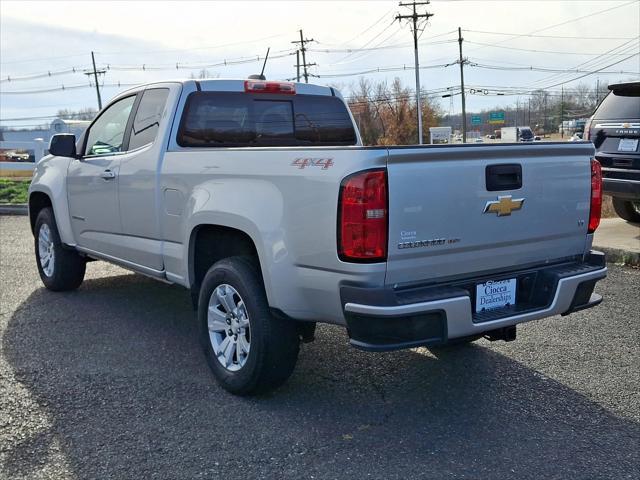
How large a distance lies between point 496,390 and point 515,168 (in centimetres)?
147

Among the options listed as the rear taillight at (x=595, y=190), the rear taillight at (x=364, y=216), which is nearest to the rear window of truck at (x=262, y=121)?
the rear taillight at (x=364, y=216)

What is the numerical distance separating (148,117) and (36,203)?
8.81 ft

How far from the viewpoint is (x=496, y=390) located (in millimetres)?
4254

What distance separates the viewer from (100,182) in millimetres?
5699

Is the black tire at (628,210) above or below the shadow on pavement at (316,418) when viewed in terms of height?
above

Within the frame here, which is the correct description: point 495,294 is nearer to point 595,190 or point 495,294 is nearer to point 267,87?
point 595,190

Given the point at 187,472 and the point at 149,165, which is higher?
the point at 149,165

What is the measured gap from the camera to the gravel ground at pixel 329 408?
3322 mm

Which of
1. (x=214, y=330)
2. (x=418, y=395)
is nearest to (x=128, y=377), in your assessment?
(x=214, y=330)

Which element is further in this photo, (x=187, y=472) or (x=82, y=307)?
(x=82, y=307)

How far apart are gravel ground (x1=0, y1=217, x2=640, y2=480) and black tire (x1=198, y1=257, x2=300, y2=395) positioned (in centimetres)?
15

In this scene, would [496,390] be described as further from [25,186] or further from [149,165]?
[25,186]


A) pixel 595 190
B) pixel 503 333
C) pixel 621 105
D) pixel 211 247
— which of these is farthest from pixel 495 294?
pixel 621 105

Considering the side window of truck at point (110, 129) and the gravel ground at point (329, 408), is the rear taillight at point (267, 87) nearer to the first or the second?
the side window of truck at point (110, 129)
